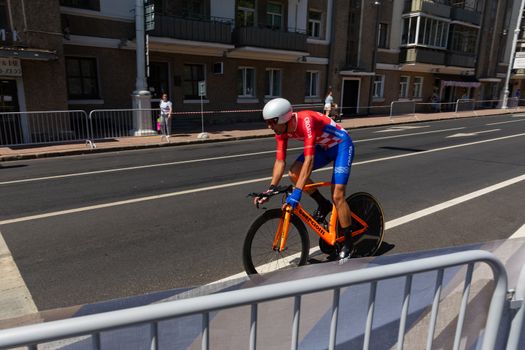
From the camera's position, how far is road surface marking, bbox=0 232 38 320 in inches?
131

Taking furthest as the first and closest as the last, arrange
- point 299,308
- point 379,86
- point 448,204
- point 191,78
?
point 379,86 → point 191,78 → point 448,204 → point 299,308

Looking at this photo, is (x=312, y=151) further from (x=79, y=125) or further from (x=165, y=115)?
(x=79, y=125)

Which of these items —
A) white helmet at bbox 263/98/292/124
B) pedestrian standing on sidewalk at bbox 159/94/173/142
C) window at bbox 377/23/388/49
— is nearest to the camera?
white helmet at bbox 263/98/292/124

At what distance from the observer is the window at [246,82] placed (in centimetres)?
2168

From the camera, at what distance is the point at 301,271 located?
7.42ft

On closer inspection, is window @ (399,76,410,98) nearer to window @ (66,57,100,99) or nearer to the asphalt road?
the asphalt road

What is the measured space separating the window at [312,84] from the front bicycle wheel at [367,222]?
835 inches

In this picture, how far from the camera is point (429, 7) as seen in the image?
29234 mm

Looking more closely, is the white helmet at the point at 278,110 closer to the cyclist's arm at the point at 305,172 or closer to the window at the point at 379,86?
the cyclist's arm at the point at 305,172

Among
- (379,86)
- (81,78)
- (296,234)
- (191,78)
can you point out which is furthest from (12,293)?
(379,86)

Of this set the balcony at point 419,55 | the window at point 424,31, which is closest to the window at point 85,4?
the balcony at point 419,55

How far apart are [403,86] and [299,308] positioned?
109 ft

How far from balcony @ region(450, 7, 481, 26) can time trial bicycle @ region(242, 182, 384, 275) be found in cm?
3386

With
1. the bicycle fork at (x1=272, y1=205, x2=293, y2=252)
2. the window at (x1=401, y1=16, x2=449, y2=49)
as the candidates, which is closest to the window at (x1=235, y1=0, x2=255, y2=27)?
the window at (x1=401, y1=16, x2=449, y2=49)
